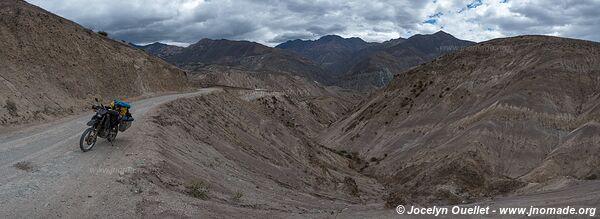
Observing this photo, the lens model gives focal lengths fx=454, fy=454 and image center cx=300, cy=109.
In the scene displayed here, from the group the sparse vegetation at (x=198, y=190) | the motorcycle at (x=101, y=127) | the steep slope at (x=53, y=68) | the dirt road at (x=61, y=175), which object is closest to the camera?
the dirt road at (x=61, y=175)

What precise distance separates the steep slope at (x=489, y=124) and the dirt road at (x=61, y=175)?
16984 mm

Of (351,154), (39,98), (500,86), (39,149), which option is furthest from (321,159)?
(39,149)

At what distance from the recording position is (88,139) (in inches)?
571

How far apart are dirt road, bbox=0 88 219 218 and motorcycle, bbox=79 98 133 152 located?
0.28 metres

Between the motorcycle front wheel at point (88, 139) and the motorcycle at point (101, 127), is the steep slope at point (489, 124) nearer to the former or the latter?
Answer: the motorcycle at point (101, 127)

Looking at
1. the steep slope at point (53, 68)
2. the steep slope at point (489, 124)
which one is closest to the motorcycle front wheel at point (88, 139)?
the steep slope at point (53, 68)

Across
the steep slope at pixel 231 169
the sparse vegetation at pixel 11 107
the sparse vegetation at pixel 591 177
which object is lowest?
the sparse vegetation at pixel 591 177

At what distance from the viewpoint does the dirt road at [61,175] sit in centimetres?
924

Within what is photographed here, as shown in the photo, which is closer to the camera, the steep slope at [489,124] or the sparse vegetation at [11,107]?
the sparse vegetation at [11,107]

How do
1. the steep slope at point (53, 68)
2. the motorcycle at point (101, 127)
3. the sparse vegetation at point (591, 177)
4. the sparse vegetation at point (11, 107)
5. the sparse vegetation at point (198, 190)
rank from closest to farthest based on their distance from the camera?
the sparse vegetation at point (198, 190), the motorcycle at point (101, 127), the sparse vegetation at point (11, 107), the steep slope at point (53, 68), the sparse vegetation at point (591, 177)

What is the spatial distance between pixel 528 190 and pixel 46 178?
28149mm

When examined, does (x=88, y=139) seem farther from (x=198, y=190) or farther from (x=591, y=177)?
(x=591, y=177)

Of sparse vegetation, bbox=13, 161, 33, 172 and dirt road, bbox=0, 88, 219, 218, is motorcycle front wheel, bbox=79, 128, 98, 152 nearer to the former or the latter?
dirt road, bbox=0, 88, 219, 218

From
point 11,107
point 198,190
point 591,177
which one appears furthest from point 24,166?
point 591,177
